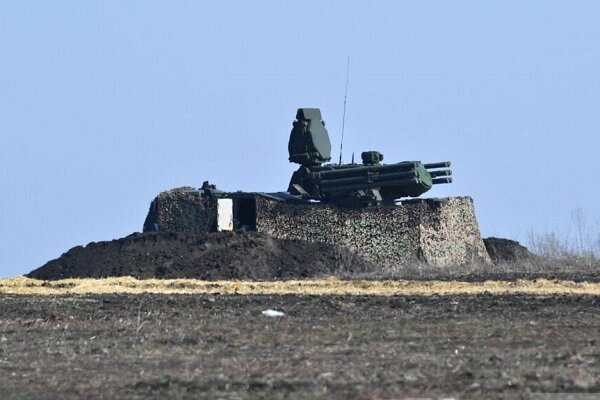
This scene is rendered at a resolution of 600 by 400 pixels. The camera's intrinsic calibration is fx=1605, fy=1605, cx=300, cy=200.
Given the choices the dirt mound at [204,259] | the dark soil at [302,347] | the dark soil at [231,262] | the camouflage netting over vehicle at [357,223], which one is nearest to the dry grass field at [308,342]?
the dark soil at [302,347]

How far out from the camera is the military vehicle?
38.2 meters

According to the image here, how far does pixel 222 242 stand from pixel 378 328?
16755 millimetres

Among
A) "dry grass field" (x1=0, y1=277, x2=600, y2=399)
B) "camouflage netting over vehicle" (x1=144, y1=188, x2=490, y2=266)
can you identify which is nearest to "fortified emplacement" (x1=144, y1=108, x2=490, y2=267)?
"camouflage netting over vehicle" (x1=144, y1=188, x2=490, y2=266)

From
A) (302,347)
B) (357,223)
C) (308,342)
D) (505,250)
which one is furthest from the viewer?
(505,250)

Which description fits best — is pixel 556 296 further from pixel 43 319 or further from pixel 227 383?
pixel 227 383

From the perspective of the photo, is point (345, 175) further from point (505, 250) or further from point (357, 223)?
point (505, 250)

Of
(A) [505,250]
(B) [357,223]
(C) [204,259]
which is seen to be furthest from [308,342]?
(A) [505,250]

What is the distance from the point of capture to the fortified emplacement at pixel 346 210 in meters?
37.6

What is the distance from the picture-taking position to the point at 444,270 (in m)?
35.1

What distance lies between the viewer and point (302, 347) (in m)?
17.9

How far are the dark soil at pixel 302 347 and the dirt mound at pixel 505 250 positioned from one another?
15.7 m

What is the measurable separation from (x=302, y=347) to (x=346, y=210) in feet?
65.6

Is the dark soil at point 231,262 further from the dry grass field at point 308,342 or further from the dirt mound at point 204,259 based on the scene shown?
the dry grass field at point 308,342

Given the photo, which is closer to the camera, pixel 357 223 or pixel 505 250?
pixel 357 223
